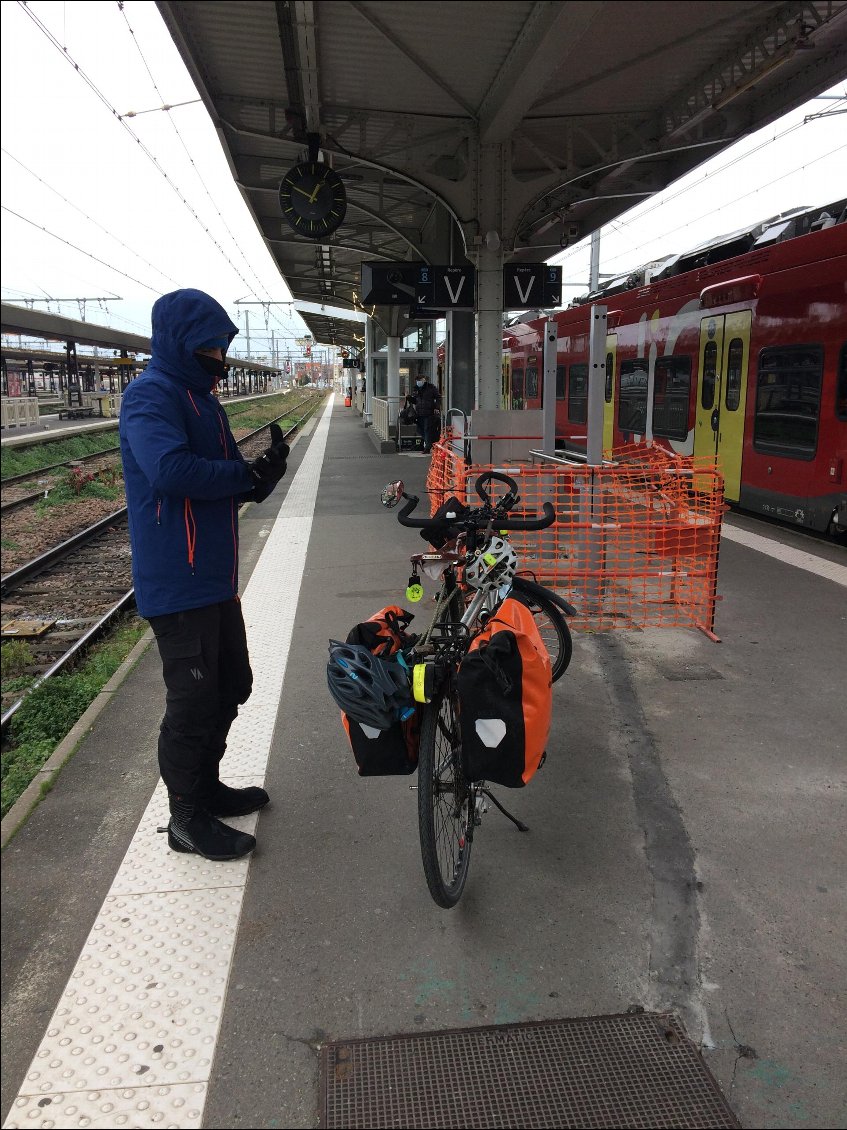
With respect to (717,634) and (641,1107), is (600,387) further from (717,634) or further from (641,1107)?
(641,1107)

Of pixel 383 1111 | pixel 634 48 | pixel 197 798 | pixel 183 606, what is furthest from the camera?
pixel 634 48

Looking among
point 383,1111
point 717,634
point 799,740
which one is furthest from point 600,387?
point 383,1111

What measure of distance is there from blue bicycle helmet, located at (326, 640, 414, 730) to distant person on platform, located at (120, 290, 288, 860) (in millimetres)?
574

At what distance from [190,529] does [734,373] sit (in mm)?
8889

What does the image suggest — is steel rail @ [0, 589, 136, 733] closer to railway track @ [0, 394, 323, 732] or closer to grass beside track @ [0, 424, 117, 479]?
railway track @ [0, 394, 323, 732]

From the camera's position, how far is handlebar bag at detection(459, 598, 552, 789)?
256 cm

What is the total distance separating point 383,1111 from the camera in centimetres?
203

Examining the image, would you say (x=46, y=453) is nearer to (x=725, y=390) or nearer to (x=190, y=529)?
(x=725, y=390)

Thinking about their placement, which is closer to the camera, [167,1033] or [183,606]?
[167,1033]

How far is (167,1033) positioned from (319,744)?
1906 mm

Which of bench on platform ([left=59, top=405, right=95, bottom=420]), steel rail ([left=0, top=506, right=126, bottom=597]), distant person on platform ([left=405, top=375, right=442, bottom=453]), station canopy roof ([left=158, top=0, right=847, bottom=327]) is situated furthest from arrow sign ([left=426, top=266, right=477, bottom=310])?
bench on platform ([left=59, top=405, right=95, bottom=420])

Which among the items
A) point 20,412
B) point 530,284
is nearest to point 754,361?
point 530,284

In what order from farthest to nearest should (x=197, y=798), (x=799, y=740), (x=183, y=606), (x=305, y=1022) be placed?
(x=799, y=740)
(x=197, y=798)
(x=183, y=606)
(x=305, y=1022)

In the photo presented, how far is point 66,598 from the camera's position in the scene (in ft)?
26.0
